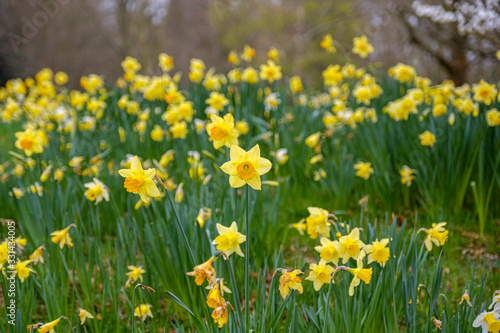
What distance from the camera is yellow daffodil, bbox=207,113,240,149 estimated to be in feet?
4.11

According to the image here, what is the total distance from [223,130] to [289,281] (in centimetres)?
50

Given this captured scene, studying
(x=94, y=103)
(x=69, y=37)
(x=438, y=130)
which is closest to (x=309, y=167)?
(x=438, y=130)

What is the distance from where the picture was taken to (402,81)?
3.46 m

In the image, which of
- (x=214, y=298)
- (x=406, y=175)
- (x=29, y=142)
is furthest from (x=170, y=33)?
(x=214, y=298)

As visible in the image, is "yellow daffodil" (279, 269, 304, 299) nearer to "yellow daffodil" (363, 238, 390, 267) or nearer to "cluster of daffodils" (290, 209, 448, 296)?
"cluster of daffodils" (290, 209, 448, 296)

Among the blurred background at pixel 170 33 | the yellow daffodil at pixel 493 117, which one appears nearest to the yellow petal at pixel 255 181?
the yellow daffodil at pixel 493 117

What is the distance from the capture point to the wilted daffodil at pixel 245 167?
1066mm

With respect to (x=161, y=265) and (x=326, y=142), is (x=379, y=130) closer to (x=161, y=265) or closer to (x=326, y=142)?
(x=326, y=142)

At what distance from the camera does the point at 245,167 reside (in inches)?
42.3

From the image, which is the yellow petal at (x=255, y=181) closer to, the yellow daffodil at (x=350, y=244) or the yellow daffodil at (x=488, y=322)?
the yellow daffodil at (x=350, y=244)

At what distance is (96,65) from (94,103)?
1094 centimetres

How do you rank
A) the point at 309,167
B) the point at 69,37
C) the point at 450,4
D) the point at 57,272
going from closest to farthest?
the point at 57,272 → the point at 309,167 → the point at 450,4 → the point at 69,37

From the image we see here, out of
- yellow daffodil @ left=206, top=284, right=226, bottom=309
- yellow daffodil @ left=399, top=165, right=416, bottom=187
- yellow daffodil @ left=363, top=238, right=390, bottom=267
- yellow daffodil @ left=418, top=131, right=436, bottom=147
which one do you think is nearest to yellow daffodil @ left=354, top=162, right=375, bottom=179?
yellow daffodil @ left=399, top=165, right=416, bottom=187

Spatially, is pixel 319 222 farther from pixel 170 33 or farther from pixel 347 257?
pixel 170 33
